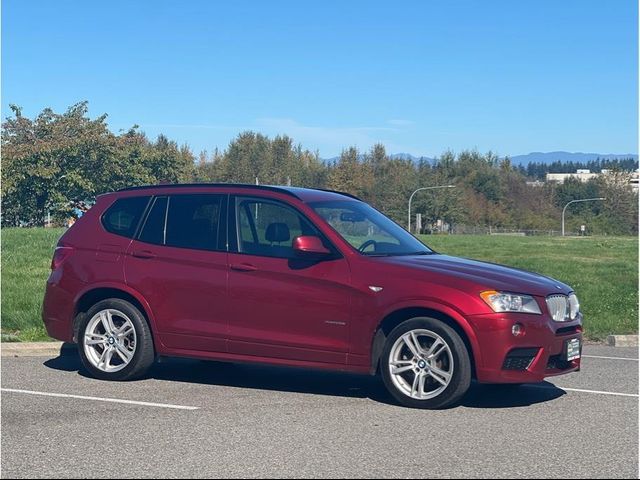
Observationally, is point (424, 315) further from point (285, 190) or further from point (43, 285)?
point (43, 285)

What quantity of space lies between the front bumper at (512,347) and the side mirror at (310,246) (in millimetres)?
1321

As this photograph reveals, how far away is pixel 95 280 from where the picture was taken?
8.43 meters

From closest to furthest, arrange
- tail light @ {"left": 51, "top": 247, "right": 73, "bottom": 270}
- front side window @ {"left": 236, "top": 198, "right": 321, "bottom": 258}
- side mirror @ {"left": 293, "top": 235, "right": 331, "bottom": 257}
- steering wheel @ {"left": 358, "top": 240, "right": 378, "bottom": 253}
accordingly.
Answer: side mirror @ {"left": 293, "top": 235, "right": 331, "bottom": 257} < steering wheel @ {"left": 358, "top": 240, "right": 378, "bottom": 253} < front side window @ {"left": 236, "top": 198, "right": 321, "bottom": 258} < tail light @ {"left": 51, "top": 247, "right": 73, "bottom": 270}

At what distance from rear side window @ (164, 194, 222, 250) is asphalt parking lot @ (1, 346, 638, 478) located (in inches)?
49.3

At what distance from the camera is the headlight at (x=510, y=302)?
279 inches

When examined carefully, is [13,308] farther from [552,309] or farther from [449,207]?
[449,207]

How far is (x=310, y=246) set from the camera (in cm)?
748

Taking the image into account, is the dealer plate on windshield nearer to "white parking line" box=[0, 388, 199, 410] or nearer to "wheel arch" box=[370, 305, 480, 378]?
"wheel arch" box=[370, 305, 480, 378]

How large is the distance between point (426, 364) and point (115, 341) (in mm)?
2866

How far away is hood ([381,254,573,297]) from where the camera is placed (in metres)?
7.21

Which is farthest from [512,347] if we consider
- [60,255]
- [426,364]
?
[60,255]

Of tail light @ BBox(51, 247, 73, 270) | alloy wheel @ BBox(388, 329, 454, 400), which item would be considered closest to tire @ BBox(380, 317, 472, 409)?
alloy wheel @ BBox(388, 329, 454, 400)

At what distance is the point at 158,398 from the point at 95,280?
147cm

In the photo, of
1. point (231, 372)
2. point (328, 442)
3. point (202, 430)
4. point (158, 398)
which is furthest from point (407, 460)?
point (231, 372)
